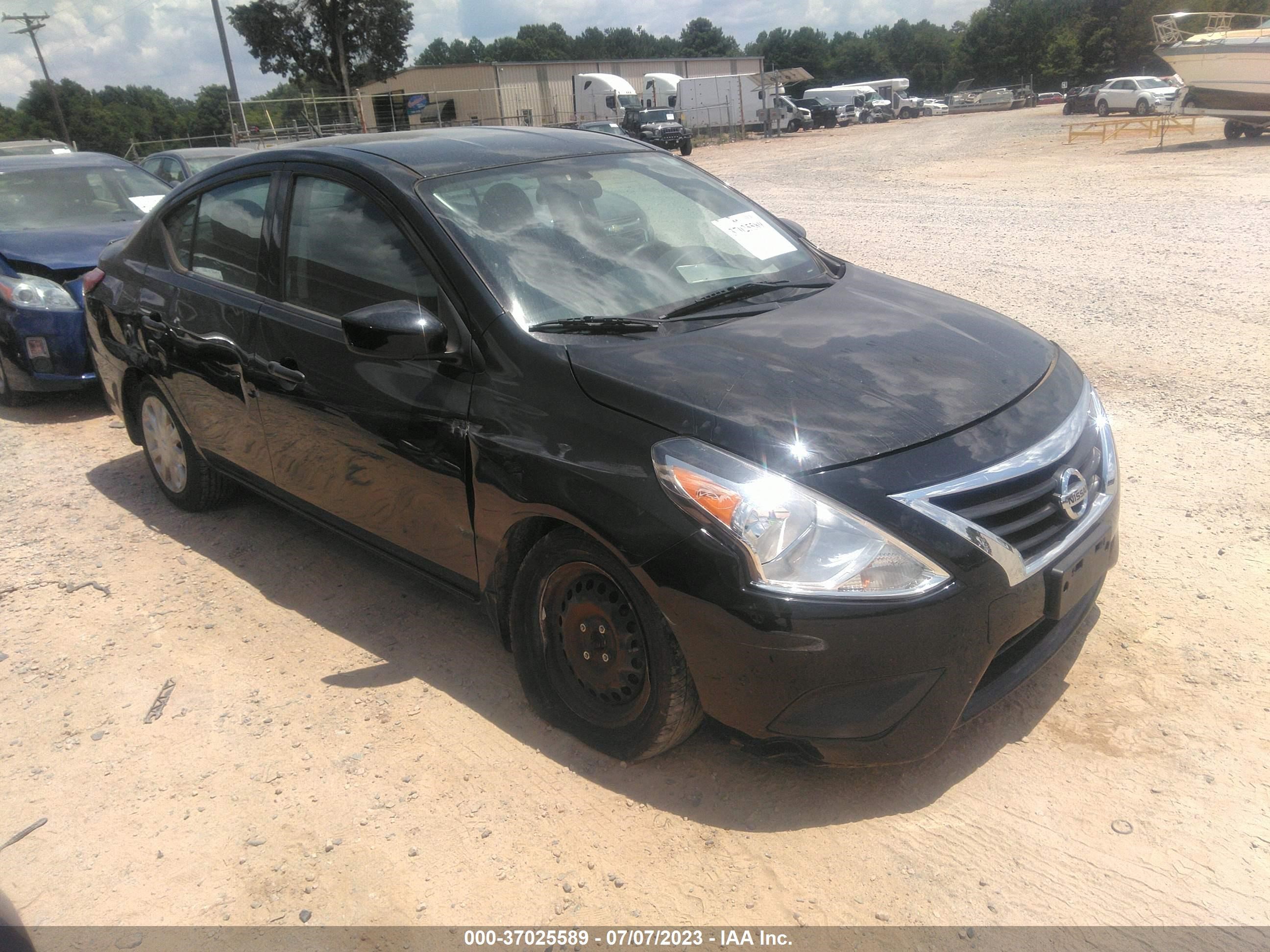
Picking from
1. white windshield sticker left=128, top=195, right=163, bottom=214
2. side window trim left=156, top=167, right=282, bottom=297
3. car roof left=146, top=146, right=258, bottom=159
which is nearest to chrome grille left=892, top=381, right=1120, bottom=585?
side window trim left=156, top=167, right=282, bottom=297

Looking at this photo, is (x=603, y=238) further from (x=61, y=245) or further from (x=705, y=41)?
(x=705, y=41)

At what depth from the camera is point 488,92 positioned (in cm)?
4969

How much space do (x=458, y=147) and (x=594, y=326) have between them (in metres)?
1.15

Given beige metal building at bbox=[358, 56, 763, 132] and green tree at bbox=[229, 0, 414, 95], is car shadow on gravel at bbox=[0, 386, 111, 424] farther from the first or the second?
green tree at bbox=[229, 0, 414, 95]

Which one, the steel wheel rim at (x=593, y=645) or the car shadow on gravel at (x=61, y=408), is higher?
the steel wheel rim at (x=593, y=645)

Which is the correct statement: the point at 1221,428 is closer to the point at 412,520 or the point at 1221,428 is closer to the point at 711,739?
the point at 711,739

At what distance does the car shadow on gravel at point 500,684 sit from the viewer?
2.76 m

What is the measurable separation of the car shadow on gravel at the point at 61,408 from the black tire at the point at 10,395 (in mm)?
29

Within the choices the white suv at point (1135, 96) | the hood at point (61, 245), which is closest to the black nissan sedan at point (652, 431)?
the hood at point (61, 245)

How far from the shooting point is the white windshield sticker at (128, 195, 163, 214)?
8242 millimetres

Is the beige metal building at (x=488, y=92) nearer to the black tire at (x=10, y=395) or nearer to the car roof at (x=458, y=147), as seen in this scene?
the black tire at (x=10, y=395)

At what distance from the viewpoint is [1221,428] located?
5.07 m

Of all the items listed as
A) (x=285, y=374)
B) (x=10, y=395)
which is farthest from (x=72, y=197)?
(x=285, y=374)

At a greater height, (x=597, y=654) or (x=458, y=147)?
(x=458, y=147)
